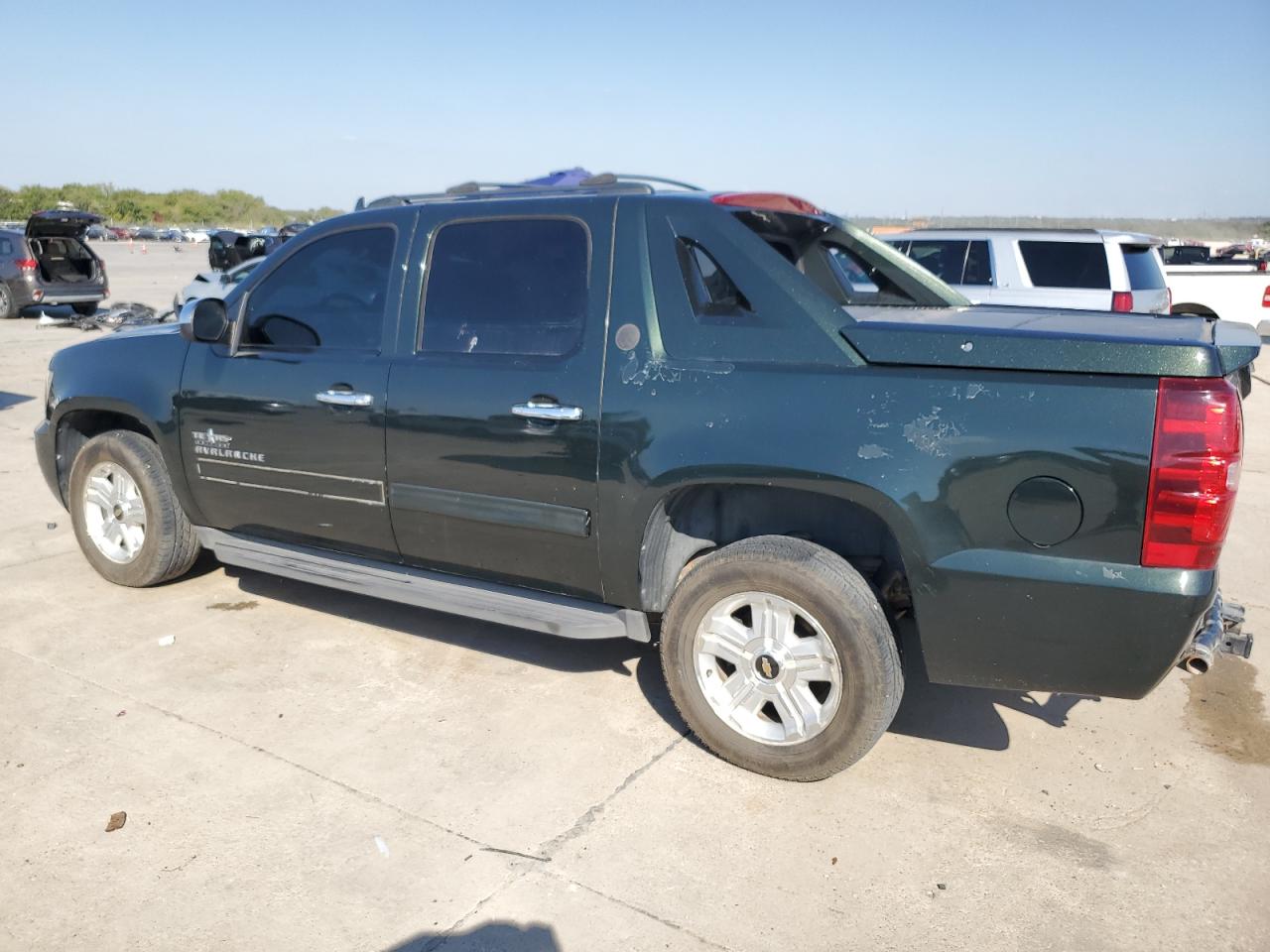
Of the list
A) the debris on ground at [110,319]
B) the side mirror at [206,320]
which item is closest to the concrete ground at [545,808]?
the side mirror at [206,320]

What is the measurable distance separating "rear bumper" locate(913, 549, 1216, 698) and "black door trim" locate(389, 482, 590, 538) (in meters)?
1.24

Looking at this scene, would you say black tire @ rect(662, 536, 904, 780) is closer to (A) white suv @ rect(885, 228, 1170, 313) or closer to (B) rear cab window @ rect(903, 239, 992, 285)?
(A) white suv @ rect(885, 228, 1170, 313)

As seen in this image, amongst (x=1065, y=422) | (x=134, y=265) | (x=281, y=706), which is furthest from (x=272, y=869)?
(x=134, y=265)

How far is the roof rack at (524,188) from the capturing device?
3.89 m

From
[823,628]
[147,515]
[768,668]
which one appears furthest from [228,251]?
[823,628]

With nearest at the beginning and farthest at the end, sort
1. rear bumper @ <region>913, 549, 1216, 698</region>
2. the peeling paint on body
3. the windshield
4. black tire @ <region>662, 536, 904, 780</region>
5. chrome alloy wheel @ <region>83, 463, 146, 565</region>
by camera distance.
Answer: rear bumper @ <region>913, 549, 1216, 698</region>
the peeling paint on body
black tire @ <region>662, 536, 904, 780</region>
the windshield
chrome alloy wheel @ <region>83, 463, 146, 565</region>

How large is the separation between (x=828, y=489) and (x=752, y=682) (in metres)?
0.76

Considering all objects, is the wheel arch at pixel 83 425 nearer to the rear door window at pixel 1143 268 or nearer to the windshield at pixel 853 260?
the windshield at pixel 853 260

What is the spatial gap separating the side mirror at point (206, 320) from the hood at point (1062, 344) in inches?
110

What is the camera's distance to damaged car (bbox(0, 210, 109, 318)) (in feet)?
58.9

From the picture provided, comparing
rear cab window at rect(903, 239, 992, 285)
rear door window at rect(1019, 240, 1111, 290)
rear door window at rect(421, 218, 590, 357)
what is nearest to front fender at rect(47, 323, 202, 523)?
rear door window at rect(421, 218, 590, 357)

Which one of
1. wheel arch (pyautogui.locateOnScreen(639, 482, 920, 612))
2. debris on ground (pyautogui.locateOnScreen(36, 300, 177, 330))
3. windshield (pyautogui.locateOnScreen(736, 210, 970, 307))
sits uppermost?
windshield (pyautogui.locateOnScreen(736, 210, 970, 307))

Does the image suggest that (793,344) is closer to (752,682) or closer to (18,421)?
(752,682)

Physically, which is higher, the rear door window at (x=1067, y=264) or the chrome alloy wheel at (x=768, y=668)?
the rear door window at (x=1067, y=264)
